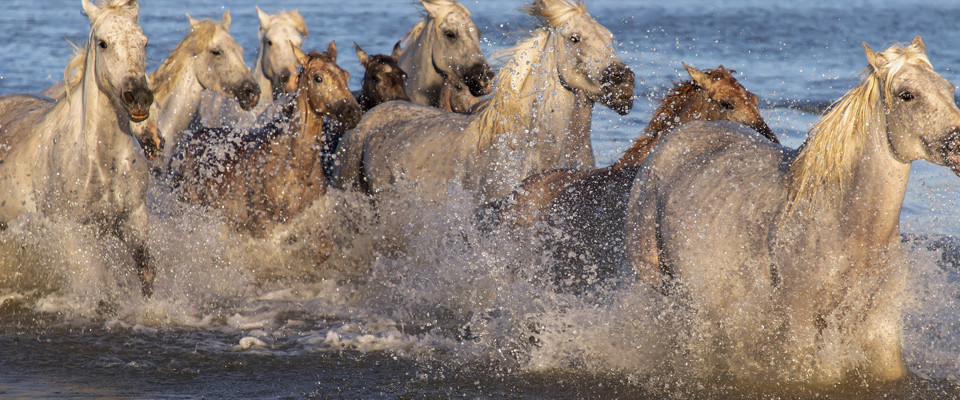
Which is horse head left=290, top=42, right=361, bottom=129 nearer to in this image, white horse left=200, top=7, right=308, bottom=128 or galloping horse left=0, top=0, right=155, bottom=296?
galloping horse left=0, top=0, right=155, bottom=296

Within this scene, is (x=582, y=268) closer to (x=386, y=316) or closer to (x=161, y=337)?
(x=386, y=316)

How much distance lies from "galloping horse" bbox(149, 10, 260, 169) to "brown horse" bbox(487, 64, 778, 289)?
3.06 m

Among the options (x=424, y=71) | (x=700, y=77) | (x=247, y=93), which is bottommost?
(x=247, y=93)

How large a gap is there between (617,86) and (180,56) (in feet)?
12.2

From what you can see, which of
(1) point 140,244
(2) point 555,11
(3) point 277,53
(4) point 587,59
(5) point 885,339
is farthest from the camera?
(3) point 277,53

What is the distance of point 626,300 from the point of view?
5129 millimetres

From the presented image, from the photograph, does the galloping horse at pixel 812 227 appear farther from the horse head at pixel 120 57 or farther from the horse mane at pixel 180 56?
the horse mane at pixel 180 56

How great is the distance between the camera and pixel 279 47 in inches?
371

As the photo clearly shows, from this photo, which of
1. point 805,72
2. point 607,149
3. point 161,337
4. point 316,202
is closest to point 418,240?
point 316,202

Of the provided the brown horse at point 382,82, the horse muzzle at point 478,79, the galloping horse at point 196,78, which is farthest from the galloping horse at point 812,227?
the galloping horse at point 196,78

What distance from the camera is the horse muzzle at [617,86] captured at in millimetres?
6445

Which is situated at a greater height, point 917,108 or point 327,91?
point 917,108

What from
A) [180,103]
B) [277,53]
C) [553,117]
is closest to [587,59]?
[553,117]

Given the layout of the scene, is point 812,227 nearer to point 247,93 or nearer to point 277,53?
point 247,93
